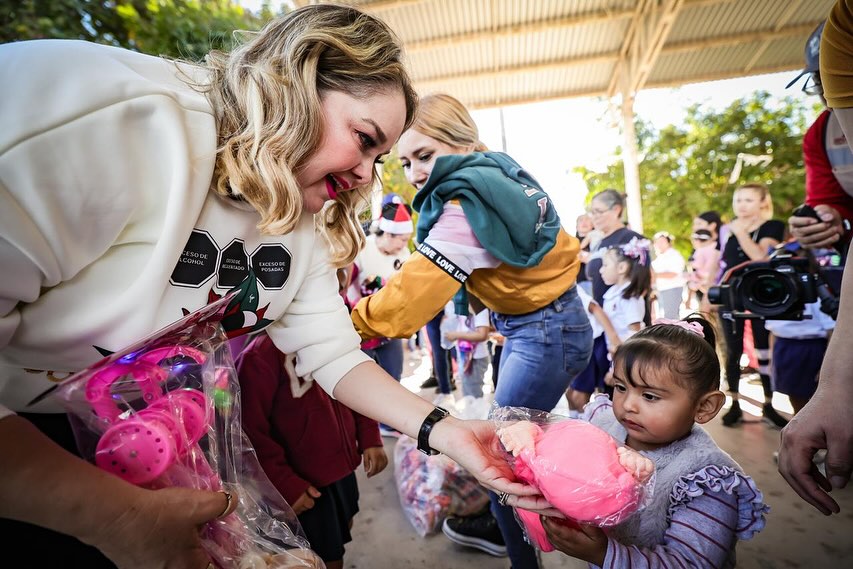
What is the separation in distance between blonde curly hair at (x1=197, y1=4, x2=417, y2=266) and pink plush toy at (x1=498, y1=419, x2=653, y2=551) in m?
0.71

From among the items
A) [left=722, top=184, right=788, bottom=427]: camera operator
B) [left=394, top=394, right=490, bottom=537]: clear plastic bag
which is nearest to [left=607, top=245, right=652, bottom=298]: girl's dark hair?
[left=722, top=184, right=788, bottom=427]: camera operator

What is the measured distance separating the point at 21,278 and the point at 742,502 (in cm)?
151

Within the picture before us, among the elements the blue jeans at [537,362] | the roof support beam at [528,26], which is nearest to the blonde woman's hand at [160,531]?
the blue jeans at [537,362]

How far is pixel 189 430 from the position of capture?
0.73m

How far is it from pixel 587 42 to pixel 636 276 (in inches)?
261

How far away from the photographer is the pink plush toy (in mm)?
875

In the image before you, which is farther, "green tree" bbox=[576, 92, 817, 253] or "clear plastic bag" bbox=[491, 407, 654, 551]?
"green tree" bbox=[576, 92, 817, 253]

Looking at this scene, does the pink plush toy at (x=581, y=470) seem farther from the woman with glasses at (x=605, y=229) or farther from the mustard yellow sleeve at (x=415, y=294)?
the woman with glasses at (x=605, y=229)

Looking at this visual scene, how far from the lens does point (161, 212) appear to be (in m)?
0.80

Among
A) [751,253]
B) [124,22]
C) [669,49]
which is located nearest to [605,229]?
[751,253]

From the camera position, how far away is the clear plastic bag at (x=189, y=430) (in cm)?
64

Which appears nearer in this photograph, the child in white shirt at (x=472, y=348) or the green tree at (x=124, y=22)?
the child in white shirt at (x=472, y=348)

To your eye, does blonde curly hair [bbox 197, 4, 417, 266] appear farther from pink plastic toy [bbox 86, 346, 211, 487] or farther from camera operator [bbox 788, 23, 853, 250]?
camera operator [bbox 788, 23, 853, 250]

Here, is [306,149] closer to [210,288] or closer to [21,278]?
[210,288]
